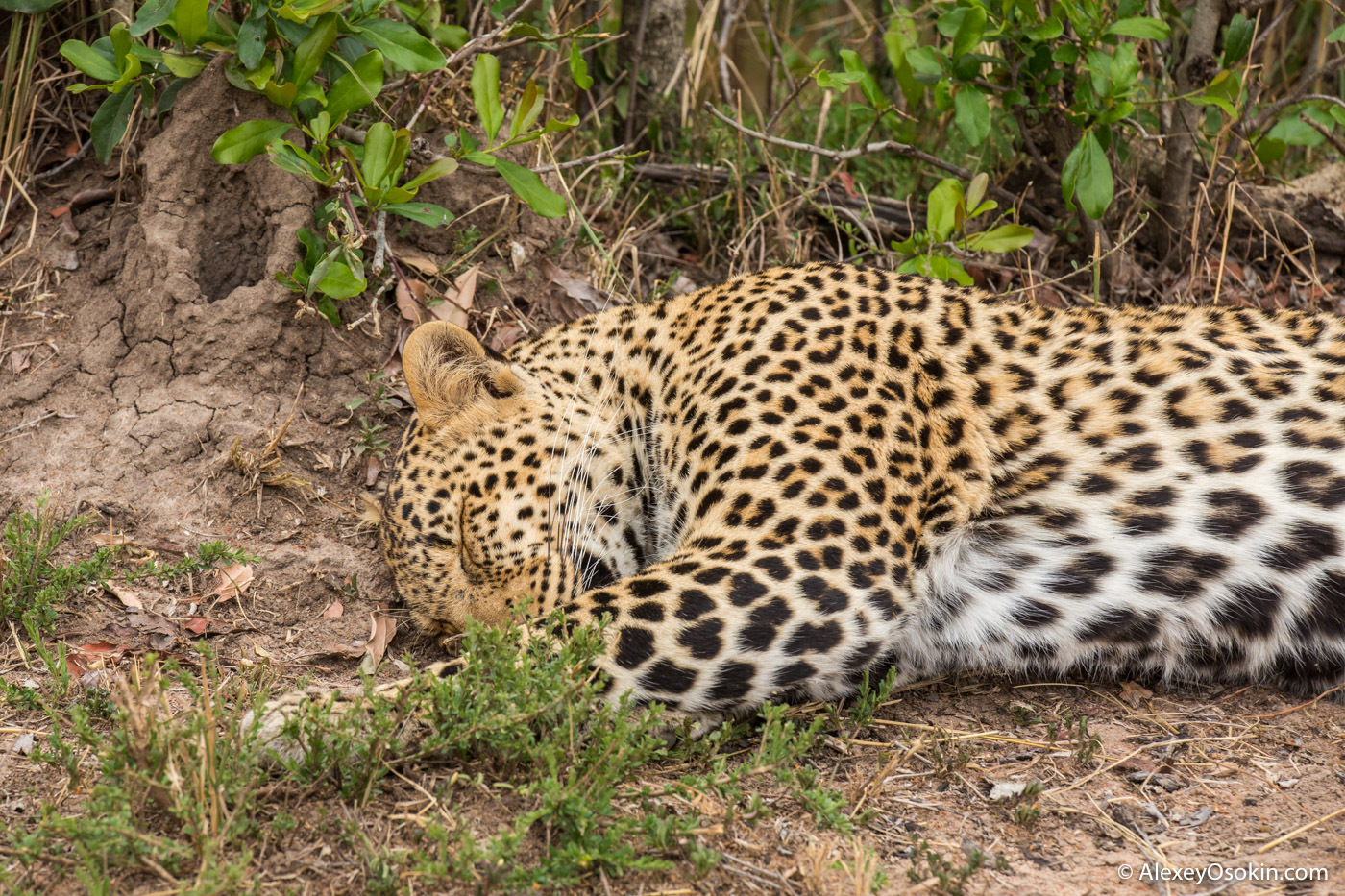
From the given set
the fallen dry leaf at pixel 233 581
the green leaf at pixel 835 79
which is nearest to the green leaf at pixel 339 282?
the fallen dry leaf at pixel 233 581

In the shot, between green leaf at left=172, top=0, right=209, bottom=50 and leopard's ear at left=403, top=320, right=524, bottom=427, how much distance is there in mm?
1642

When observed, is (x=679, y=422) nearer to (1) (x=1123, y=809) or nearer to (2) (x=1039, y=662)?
(2) (x=1039, y=662)

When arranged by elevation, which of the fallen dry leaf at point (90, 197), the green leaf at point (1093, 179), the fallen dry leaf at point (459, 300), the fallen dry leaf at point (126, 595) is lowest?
the fallen dry leaf at point (126, 595)

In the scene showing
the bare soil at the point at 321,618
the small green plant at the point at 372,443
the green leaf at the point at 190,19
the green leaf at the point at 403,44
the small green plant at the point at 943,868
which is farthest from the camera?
the small green plant at the point at 372,443

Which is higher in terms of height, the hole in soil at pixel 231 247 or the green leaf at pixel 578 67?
the green leaf at pixel 578 67

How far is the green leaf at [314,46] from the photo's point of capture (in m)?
4.93

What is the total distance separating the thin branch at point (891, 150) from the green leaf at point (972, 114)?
544mm

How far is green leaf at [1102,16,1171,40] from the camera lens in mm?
5582

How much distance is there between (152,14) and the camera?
4875 millimetres

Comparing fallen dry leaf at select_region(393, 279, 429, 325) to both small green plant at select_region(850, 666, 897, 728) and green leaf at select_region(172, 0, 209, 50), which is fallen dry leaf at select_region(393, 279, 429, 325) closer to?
green leaf at select_region(172, 0, 209, 50)

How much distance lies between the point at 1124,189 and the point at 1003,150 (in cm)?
74

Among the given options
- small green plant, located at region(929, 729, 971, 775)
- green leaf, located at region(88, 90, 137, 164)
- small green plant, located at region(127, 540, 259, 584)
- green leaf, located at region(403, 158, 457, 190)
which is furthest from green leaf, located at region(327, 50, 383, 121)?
small green plant, located at region(929, 729, 971, 775)

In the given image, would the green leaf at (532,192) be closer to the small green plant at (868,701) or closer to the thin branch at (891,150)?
the thin branch at (891,150)

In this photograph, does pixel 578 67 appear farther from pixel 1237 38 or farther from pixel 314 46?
pixel 1237 38
